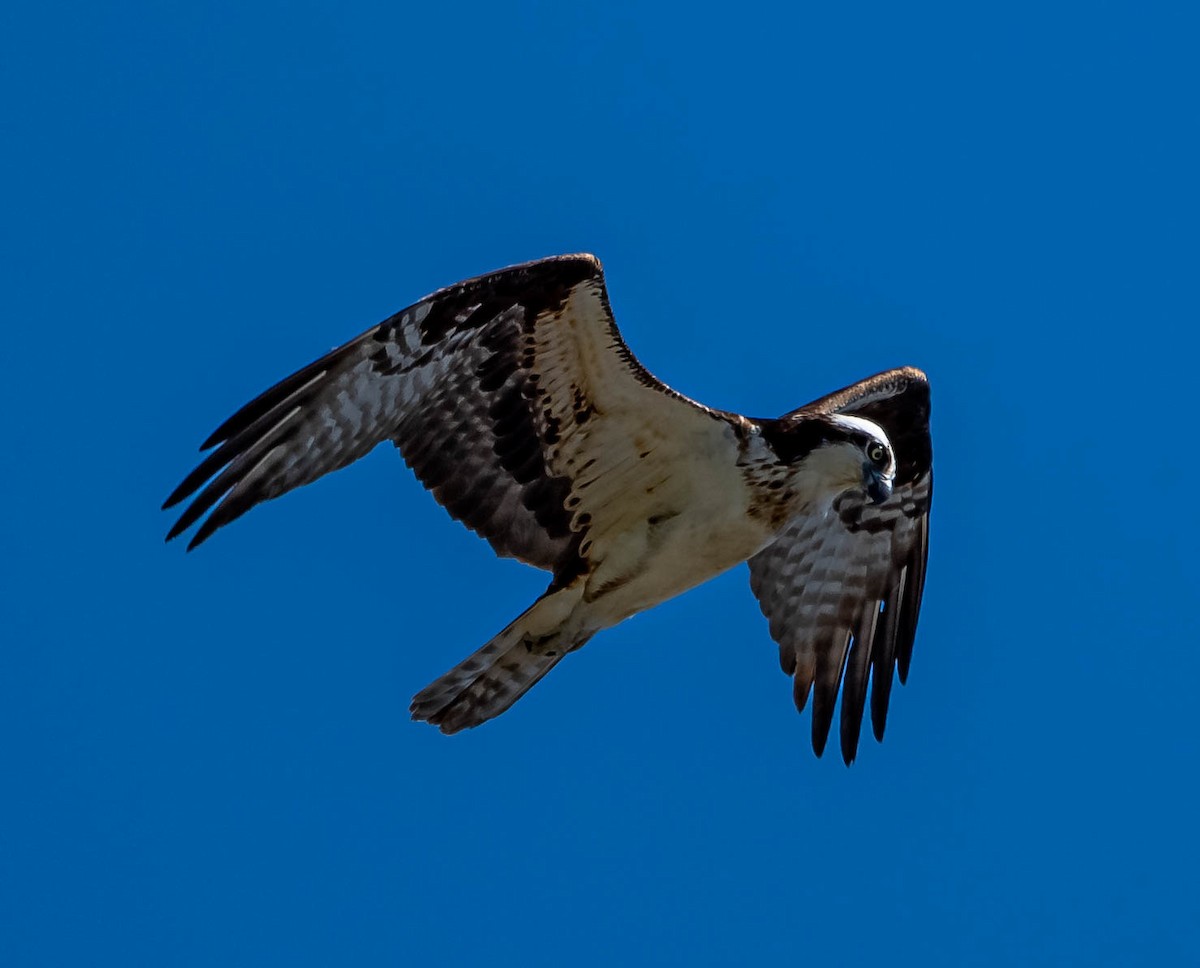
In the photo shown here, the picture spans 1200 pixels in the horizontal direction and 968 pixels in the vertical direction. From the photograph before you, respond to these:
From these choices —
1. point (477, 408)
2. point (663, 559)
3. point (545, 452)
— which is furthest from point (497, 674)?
point (477, 408)

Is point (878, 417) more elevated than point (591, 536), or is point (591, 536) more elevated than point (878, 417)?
point (878, 417)

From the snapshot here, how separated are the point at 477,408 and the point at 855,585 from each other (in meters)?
2.85

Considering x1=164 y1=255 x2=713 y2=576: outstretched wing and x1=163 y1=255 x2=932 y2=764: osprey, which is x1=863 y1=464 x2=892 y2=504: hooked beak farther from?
x1=164 y1=255 x2=713 y2=576: outstretched wing

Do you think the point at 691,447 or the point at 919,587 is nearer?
the point at 691,447

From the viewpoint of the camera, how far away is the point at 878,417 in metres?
11.1

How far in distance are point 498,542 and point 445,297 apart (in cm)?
139

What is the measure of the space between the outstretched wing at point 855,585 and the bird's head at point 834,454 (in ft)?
5.52

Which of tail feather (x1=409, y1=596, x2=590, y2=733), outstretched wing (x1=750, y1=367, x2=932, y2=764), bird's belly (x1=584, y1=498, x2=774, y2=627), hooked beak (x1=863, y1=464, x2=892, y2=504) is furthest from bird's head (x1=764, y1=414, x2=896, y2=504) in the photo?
outstretched wing (x1=750, y1=367, x2=932, y2=764)

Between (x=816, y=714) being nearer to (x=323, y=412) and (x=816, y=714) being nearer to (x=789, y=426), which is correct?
(x=789, y=426)

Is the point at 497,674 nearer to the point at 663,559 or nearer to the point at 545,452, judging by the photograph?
the point at 663,559

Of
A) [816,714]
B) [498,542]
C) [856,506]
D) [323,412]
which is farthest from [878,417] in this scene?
[323,412]

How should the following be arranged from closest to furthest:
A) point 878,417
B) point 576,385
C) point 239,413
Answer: point 239,413, point 576,385, point 878,417

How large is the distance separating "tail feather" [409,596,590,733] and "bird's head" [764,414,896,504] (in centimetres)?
134

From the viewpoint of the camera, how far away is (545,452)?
981cm
